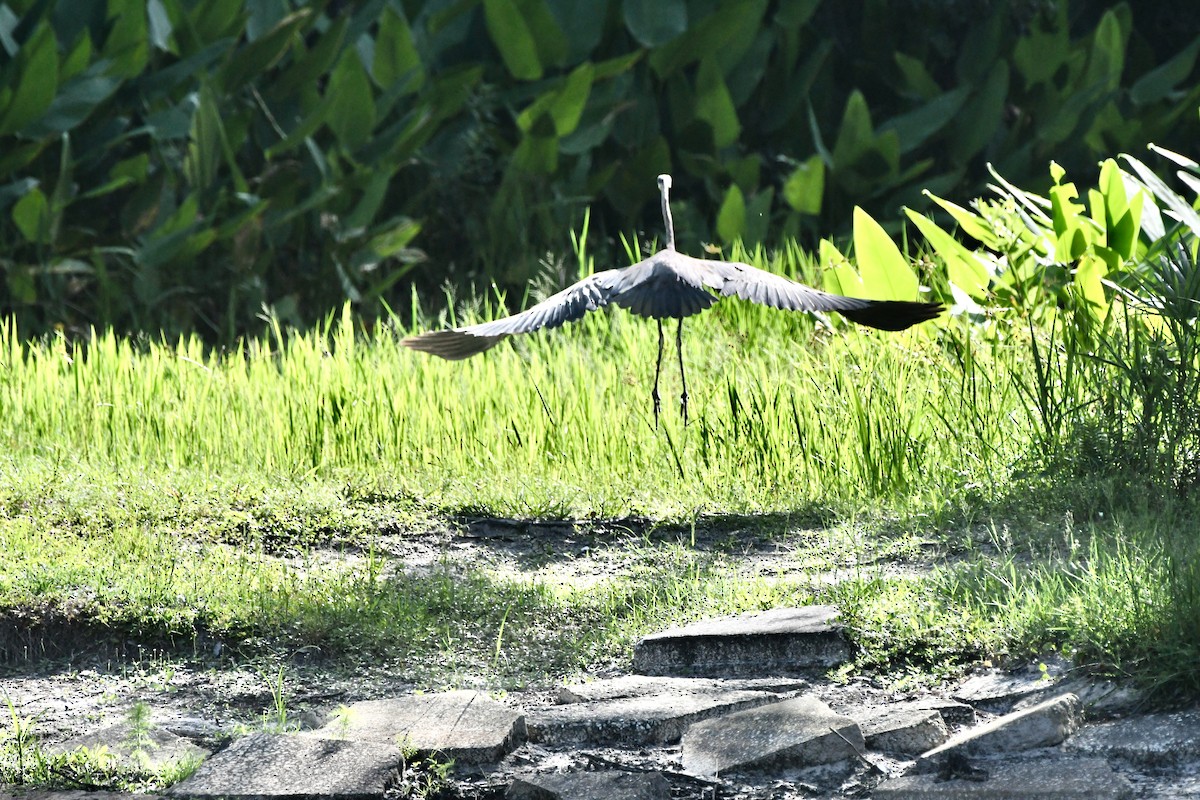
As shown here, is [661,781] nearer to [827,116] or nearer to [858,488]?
[858,488]

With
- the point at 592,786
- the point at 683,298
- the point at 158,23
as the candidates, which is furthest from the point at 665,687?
the point at 158,23

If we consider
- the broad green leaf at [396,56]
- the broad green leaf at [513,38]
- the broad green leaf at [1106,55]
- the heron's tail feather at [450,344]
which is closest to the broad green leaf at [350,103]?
the broad green leaf at [396,56]

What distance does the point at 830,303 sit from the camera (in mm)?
4324

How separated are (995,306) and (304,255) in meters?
4.52

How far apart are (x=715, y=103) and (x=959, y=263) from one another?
3159mm

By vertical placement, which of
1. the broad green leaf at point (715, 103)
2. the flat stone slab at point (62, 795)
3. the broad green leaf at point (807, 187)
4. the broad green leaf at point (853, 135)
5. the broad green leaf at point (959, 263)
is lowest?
the flat stone slab at point (62, 795)

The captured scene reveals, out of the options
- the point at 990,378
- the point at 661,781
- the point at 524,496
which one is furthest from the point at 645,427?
the point at 661,781

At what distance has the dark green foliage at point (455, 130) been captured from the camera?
794cm

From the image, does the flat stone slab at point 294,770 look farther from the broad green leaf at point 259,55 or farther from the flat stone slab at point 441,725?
the broad green leaf at point 259,55

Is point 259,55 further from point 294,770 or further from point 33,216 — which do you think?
point 294,770

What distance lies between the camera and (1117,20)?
881cm

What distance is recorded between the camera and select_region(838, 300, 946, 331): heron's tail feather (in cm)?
428

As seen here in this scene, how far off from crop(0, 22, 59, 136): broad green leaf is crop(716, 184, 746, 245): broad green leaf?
11.6 ft

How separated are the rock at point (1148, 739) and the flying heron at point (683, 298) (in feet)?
5.56
